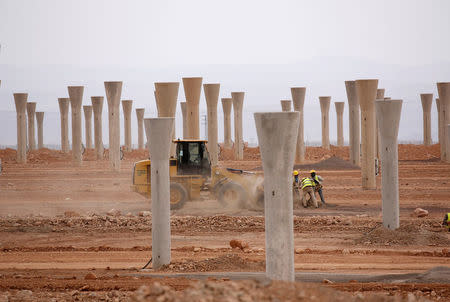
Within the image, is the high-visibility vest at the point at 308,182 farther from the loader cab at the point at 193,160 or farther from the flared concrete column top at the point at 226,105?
the flared concrete column top at the point at 226,105

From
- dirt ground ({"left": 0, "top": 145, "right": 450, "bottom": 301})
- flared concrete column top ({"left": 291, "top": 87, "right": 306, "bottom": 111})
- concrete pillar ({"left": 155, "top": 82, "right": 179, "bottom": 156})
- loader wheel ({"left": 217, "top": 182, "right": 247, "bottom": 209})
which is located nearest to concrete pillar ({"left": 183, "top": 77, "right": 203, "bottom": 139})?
dirt ground ({"left": 0, "top": 145, "right": 450, "bottom": 301})

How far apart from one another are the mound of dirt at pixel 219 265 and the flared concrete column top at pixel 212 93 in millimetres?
18353

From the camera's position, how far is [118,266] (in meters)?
14.1

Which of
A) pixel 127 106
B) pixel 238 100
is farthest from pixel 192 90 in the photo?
pixel 127 106

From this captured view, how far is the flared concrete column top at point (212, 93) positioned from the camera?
31.8m

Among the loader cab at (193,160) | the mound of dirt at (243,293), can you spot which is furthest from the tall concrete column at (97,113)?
the mound of dirt at (243,293)

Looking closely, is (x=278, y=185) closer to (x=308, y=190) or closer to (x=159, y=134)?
(x=159, y=134)

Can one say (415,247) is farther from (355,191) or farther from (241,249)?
(355,191)

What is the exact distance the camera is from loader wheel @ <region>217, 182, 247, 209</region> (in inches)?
806

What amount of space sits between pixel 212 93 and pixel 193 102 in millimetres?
5293

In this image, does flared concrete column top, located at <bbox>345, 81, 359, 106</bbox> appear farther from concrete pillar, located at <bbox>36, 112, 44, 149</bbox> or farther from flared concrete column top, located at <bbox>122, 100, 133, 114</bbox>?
concrete pillar, located at <bbox>36, 112, 44, 149</bbox>

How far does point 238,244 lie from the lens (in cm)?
1576

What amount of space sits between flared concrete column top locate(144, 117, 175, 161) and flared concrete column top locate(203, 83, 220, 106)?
60.3 feet

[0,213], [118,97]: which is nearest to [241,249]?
[0,213]
